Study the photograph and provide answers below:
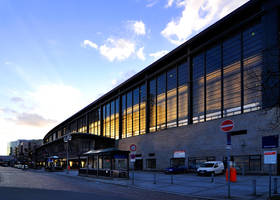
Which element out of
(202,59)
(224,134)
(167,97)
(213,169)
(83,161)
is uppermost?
(202,59)

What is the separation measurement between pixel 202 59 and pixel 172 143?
14.4 m

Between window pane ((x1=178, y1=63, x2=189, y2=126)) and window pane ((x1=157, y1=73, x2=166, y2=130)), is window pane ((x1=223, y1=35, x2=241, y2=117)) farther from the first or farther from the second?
window pane ((x1=157, y1=73, x2=166, y2=130))

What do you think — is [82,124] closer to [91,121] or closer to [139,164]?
[91,121]

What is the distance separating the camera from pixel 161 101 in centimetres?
5334

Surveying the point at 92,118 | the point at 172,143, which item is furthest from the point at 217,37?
the point at 92,118

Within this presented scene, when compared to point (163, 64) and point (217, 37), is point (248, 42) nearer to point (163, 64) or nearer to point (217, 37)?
point (217, 37)

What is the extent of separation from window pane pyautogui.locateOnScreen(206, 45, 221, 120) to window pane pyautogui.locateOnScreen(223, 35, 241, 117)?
3.93 feet

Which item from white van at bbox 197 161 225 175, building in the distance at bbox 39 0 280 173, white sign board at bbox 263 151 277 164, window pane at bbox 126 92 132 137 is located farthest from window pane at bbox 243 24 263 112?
window pane at bbox 126 92 132 137

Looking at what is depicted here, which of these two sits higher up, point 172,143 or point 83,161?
point 172,143

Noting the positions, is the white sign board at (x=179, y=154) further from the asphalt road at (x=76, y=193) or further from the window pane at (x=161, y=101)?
the asphalt road at (x=76, y=193)

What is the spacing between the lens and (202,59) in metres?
44.3

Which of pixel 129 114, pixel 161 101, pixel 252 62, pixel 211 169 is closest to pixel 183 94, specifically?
pixel 161 101

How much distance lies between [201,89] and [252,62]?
989 cm

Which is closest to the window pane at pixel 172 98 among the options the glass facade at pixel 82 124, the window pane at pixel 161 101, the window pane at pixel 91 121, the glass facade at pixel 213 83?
the window pane at pixel 161 101
